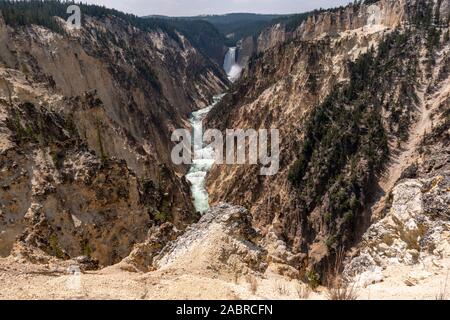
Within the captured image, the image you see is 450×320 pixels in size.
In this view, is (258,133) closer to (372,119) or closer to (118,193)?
(372,119)

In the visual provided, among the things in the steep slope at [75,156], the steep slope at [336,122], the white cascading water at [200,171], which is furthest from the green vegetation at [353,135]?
the steep slope at [75,156]

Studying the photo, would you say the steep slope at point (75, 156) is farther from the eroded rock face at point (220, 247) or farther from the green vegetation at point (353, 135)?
the green vegetation at point (353, 135)

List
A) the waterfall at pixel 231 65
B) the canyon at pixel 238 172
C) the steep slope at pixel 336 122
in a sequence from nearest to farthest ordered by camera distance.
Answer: the canyon at pixel 238 172 < the steep slope at pixel 336 122 < the waterfall at pixel 231 65

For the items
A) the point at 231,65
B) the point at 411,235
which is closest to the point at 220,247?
the point at 411,235

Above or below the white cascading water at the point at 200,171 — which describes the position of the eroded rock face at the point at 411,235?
above

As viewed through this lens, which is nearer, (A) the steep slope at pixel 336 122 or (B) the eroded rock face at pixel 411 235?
(B) the eroded rock face at pixel 411 235

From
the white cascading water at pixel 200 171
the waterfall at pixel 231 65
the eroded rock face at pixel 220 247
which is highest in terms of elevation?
the waterfall at pixel 231 65

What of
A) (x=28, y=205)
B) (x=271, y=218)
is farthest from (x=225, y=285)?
(x=271, y=218)
